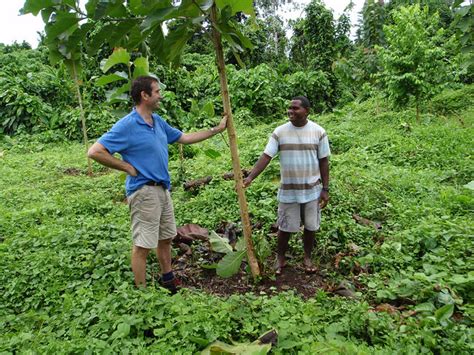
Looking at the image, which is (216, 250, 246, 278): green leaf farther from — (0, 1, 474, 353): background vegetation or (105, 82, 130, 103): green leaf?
(105, 82, 130, 103): green leaf

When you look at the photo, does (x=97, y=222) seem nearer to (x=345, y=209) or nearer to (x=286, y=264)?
Result: (x=286, y=264)

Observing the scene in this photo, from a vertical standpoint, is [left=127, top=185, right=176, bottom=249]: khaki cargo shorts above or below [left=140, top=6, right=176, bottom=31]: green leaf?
below

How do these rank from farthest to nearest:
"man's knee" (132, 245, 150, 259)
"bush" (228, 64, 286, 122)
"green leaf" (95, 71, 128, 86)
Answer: "bush" (228, 64, 286, 122)
"green leaf" (95, 71, 128, 86)
"man's knee" (132, 245, 150, 259)

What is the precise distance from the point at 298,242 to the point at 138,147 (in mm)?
1976

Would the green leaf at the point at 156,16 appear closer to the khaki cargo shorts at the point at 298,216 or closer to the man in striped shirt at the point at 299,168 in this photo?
the man in striped shirt at the point at 299,168

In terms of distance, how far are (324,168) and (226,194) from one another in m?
1.95

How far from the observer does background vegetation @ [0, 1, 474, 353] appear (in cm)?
258

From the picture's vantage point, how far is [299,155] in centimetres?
362

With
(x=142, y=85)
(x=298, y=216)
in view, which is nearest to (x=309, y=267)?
(x=298, y=216)

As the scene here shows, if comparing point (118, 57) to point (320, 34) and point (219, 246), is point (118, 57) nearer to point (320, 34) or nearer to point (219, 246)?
point (219, 246)

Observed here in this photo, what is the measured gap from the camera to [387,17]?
48.9ft

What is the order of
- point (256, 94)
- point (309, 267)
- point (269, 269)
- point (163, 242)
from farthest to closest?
point (256, 94), point (309, 267), point (269, 269), point (163, 242)

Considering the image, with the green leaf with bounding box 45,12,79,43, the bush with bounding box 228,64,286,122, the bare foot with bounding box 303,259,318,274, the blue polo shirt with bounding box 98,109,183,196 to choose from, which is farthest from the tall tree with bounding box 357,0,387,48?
the green leaf with bounding box 45,12,79,43

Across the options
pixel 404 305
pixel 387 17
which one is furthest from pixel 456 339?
pixel 387 17
